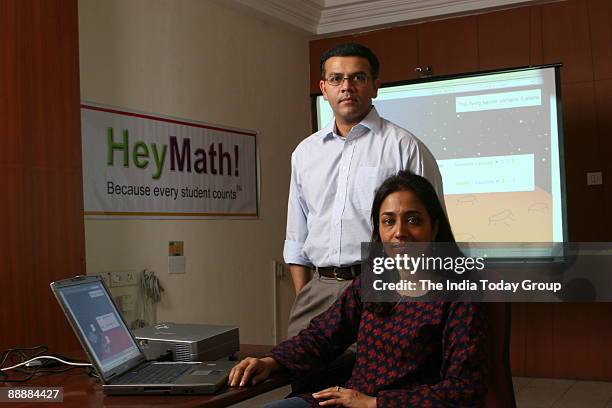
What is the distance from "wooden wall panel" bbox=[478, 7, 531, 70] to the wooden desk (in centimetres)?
373

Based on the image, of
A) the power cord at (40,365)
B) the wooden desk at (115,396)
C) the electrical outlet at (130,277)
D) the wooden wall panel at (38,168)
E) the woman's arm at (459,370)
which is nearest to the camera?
the wooden desk at (115,396)

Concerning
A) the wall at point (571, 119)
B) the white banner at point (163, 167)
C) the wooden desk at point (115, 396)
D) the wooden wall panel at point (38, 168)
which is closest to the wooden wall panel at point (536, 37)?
the wall at point (571, 119)

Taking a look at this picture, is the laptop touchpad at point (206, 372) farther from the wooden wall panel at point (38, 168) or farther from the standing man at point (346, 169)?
the wooden wall panel at point (38, 168)

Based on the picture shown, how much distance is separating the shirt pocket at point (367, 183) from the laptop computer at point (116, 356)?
95 centimetres

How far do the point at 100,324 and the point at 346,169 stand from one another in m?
1.18

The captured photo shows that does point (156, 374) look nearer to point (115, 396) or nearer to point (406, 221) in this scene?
point (115, 396)

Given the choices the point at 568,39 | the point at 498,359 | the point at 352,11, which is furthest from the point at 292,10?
the point at 498,359

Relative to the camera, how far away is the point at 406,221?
199cm

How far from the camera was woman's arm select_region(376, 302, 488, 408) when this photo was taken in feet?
5.91

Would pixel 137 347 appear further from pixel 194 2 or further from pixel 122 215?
pixel 194 2

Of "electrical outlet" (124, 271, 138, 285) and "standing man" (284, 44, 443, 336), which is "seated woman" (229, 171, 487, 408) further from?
"electrical outlet" (124, 271, 138, 285)

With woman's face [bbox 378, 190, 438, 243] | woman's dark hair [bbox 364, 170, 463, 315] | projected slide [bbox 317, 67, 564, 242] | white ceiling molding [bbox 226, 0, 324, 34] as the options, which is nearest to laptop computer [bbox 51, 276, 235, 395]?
woman's dark hair [bbox 364, 170, 463, 315]

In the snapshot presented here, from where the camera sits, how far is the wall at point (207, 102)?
13.3 feet

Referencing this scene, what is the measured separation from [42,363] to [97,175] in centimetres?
204
